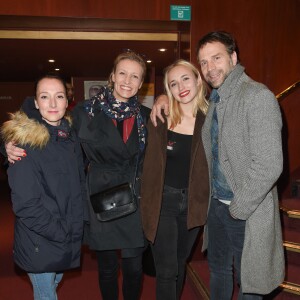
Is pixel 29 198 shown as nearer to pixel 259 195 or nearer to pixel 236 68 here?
pixel 259 195

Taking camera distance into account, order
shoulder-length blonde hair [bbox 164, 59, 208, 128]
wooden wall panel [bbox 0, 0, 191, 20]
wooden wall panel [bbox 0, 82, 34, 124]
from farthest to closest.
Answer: wooden wall panel [bbox 0, 82, 34, 124]
wooden wall panel [bbox 0, 0, 191, 20]
shoulder-length blonde hair [bbox 164, 59, 208, 128]

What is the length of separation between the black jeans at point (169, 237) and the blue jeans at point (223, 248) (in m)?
0.19

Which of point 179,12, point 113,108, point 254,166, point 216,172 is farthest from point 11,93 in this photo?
point 254,166

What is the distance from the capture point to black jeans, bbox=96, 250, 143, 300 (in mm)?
2186

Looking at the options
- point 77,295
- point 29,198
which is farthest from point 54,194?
point 77,295

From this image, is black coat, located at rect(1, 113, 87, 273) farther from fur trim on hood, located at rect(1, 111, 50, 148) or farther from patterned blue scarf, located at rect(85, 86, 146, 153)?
patterned blue scarf, located at rect(85, 86, 146, 153)

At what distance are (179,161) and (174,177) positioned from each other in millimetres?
103

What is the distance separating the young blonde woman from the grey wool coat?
314 millimetres

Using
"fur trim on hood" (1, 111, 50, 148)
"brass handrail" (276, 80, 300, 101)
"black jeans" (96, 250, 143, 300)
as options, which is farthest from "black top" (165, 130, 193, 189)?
"brass handrail" (276, 80, 300, 101)

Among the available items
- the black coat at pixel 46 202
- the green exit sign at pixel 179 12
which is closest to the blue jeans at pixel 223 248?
the black coat at pixel 46 202

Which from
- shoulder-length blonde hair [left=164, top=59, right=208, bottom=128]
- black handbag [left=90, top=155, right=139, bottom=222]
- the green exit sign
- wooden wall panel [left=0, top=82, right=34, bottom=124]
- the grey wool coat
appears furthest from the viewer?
wooden wall panel [left=0, top=82, right=34, bottom=124]

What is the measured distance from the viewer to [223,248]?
200 cm

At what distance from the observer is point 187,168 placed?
212cm

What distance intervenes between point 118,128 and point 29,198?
726 mm
